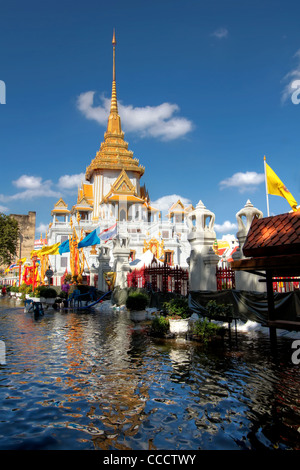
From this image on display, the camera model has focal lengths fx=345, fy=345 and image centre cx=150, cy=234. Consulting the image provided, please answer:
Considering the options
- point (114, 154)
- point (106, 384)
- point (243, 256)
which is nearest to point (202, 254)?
point (243, 256)

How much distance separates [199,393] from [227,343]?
468 centimetres

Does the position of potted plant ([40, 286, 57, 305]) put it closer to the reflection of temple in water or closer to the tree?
the reflection of temple in water

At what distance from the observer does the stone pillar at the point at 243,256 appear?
13.7 meters

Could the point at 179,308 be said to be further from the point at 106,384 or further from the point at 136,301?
the point at 106,384

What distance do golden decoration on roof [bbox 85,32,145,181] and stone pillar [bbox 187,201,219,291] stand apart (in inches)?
1994

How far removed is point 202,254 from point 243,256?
1.81 metres

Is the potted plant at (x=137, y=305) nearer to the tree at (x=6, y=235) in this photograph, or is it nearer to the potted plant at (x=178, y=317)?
the potted plant at (x=178, y=317)

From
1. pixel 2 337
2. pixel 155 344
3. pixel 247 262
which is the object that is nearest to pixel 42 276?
pixel 2 337

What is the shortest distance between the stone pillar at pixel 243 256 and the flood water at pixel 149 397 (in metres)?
4.04

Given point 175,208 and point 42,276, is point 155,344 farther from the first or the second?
point 175,208

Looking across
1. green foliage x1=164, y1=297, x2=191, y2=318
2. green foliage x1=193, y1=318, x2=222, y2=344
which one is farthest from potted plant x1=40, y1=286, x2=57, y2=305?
green foliage x1=193, y1=318, x2=222, y2=344

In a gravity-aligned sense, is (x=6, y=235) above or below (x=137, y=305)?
above

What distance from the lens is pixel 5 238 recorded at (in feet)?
143

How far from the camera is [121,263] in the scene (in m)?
25.0
